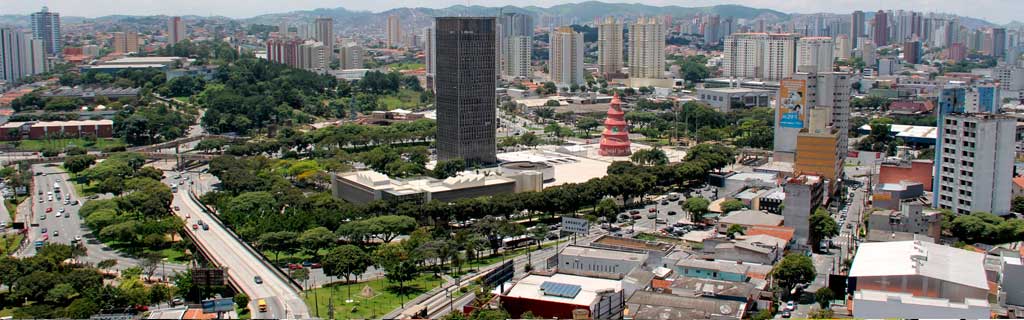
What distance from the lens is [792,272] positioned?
47.4 ft

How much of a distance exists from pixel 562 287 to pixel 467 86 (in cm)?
1349

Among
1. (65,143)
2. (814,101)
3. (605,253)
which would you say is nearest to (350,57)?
(65,143)

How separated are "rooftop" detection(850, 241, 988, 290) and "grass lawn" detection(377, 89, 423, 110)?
29.5 metres

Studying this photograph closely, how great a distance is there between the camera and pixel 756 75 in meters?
52.2

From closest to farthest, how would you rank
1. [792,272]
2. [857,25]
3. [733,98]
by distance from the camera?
[792,272]
[733,98]
[857,25]

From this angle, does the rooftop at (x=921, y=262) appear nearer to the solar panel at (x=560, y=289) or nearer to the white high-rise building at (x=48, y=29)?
the solar panel at (x=560, y=289)

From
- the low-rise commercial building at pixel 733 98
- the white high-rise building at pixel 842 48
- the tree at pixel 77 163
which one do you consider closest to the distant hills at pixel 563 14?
the white high-rise building at pixel 842 48

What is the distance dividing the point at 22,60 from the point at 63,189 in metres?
27.7

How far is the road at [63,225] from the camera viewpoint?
1720 cm

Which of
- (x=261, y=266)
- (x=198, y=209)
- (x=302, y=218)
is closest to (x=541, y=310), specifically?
(x=261, y=266)

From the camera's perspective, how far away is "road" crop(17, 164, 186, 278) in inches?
677

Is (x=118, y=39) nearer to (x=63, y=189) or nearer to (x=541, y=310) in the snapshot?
(x=63, y=189)

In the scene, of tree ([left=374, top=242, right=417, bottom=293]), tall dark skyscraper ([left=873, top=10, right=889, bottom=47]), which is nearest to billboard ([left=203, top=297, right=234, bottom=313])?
tree ([left=374, top=242, right=417, bottom=293])

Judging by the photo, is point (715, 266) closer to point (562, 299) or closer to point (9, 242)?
point (562, 299)
